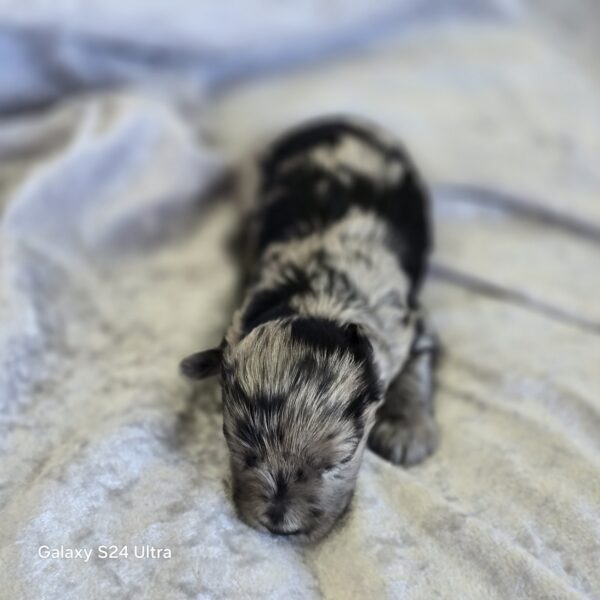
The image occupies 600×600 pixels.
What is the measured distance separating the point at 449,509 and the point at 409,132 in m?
1.66

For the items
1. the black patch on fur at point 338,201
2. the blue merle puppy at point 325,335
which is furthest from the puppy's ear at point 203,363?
the black patch on fur at point 338,201

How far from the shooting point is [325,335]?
1789 mm

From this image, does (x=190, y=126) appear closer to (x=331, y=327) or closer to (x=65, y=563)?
(x=331, y=327)

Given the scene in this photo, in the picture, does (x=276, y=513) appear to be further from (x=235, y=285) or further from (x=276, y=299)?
(x=235, y=285)

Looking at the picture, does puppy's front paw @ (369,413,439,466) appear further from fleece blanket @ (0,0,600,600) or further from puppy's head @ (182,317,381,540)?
puppy's head @ (182,317,381,540)

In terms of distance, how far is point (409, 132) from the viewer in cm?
300

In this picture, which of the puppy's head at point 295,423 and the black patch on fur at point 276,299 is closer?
the puppy's head at point 295,423

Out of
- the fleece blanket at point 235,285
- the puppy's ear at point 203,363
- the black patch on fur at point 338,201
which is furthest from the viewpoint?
the black patch on fur at point 338,201

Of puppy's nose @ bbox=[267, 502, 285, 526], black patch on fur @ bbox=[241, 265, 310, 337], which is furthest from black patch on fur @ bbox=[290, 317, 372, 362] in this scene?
puppy's nose @ bbox=[267, 502, 285, 526]

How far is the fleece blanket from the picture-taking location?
1678mm

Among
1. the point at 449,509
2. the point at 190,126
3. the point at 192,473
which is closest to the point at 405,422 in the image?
the point at 449,509

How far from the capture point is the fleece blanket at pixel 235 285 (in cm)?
168

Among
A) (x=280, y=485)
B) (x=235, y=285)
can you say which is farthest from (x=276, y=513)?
(x=235, y=285)

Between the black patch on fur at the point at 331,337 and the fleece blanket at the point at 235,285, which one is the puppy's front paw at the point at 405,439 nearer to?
the fleece blanket at the point at 235,285
